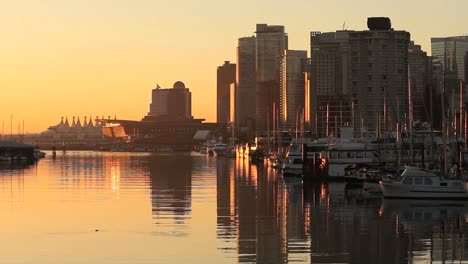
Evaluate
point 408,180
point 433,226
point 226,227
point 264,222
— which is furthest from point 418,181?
point 226,227

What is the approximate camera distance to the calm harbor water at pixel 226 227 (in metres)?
38.2

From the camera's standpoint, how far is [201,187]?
8219cm

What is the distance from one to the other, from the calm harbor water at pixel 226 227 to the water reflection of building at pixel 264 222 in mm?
52

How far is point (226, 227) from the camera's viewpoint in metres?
48.0

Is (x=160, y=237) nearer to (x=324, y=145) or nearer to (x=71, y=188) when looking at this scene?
(x=71, y=188)

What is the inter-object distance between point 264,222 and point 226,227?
2.90 metres

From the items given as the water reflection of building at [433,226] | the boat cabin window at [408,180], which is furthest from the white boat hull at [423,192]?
the water reflection of building at [433,226]

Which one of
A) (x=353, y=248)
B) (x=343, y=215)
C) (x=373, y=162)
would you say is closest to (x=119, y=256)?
(x=353, y=248)

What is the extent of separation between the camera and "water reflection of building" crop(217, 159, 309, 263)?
3853 cm

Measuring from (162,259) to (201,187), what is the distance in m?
45.1

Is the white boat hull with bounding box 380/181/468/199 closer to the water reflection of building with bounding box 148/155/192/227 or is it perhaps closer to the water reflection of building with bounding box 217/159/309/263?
the water reflection of building with bounding box 217/159/309/263

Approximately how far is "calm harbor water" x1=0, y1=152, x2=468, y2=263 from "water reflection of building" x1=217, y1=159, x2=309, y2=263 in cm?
5

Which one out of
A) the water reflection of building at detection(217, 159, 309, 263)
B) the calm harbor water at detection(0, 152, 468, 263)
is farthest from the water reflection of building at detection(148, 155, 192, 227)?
the water reflection of building at detection(217, 159, 309, 263)

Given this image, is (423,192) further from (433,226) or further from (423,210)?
(433,226)
